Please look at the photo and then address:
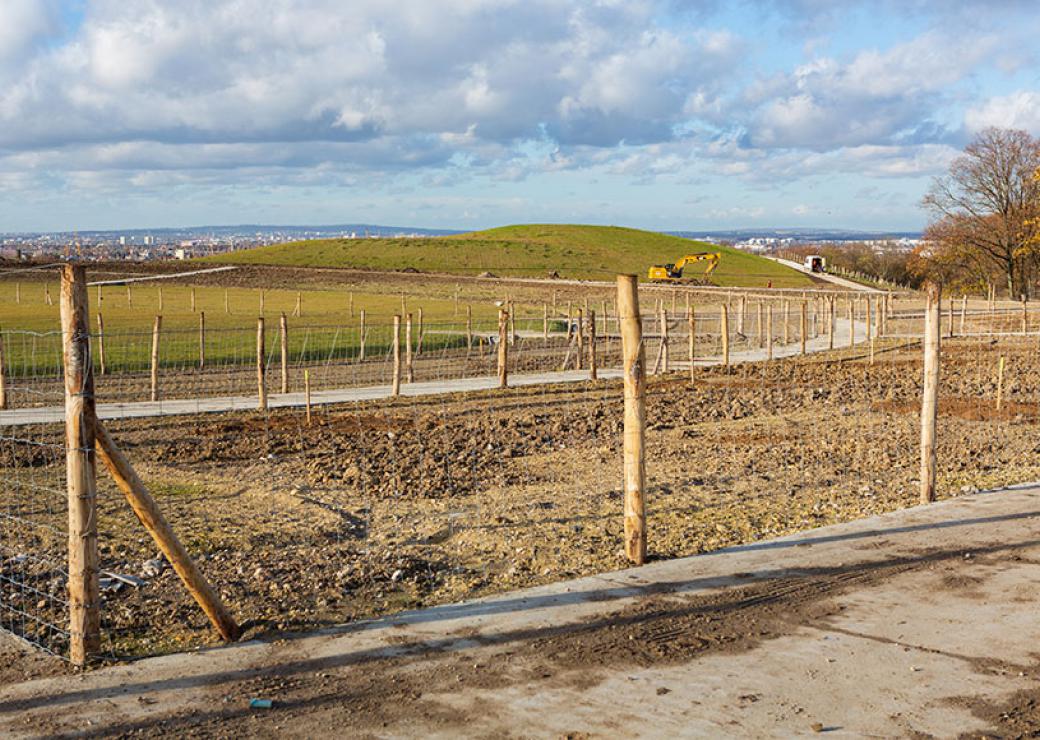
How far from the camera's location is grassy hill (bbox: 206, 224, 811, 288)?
248 feet

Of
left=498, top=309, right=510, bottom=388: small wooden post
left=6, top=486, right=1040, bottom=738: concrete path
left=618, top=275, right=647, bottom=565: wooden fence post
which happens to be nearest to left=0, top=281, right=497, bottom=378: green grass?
left=498, top=309, right=510, bottom=388: small wooden post

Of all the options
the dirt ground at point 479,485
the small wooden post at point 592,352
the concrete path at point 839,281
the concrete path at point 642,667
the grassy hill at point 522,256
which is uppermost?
the grassy hill at point 522,256

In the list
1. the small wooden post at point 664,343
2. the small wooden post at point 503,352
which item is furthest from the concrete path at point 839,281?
the small wooden post at point 503,352

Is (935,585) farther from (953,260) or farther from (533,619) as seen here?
(953,260)

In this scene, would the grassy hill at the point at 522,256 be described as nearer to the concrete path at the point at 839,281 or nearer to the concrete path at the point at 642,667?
the concrete path at the point at 839,281

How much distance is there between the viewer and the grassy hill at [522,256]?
75.5 m

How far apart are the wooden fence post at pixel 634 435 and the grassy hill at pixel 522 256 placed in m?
59.5

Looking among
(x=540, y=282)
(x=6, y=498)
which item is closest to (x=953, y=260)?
(x=540, y=282)

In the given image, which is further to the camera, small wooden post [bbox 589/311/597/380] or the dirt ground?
small wooden post [bbox 589/311/597/380]

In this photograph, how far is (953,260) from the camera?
182 feet

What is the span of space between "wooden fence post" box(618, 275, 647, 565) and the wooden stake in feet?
10.2

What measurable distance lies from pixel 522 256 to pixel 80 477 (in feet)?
260

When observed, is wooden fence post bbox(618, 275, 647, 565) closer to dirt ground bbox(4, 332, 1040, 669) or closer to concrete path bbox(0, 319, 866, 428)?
dirt ground bbox(4, 332, 1040, 669)

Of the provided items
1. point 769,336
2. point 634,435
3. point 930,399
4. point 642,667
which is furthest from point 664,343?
point 642,667
